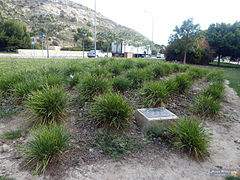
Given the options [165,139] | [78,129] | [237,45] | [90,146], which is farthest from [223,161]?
[237,45]

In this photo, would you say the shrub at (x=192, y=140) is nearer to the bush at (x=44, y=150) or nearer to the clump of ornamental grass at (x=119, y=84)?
the bush at (x=44, y=150)

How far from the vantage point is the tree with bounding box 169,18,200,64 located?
18172mm

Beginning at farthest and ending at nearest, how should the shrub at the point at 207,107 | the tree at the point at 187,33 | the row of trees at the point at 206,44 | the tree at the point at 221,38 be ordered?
the tree at the point at 221,38, the row of trees at the point at 206,44, the tree at the point at 187,33, the shrub at the point at 207,107

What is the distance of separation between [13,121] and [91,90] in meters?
1.72

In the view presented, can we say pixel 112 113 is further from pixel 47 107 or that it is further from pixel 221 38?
pixel 221 38

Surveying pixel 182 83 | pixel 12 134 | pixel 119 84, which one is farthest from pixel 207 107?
pixel 12 134

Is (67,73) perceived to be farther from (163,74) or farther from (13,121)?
(163,74)

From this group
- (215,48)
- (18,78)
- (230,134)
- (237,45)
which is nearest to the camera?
(230,134)

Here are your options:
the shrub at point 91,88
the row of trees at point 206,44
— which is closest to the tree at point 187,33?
the row of trees at point 206,44

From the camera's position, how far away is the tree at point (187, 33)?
18.2 meters

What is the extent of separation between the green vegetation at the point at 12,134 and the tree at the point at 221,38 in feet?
86.3

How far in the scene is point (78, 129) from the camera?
306 centimetres

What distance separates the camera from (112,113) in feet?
9.78

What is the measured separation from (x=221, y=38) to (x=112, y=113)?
2564cm
